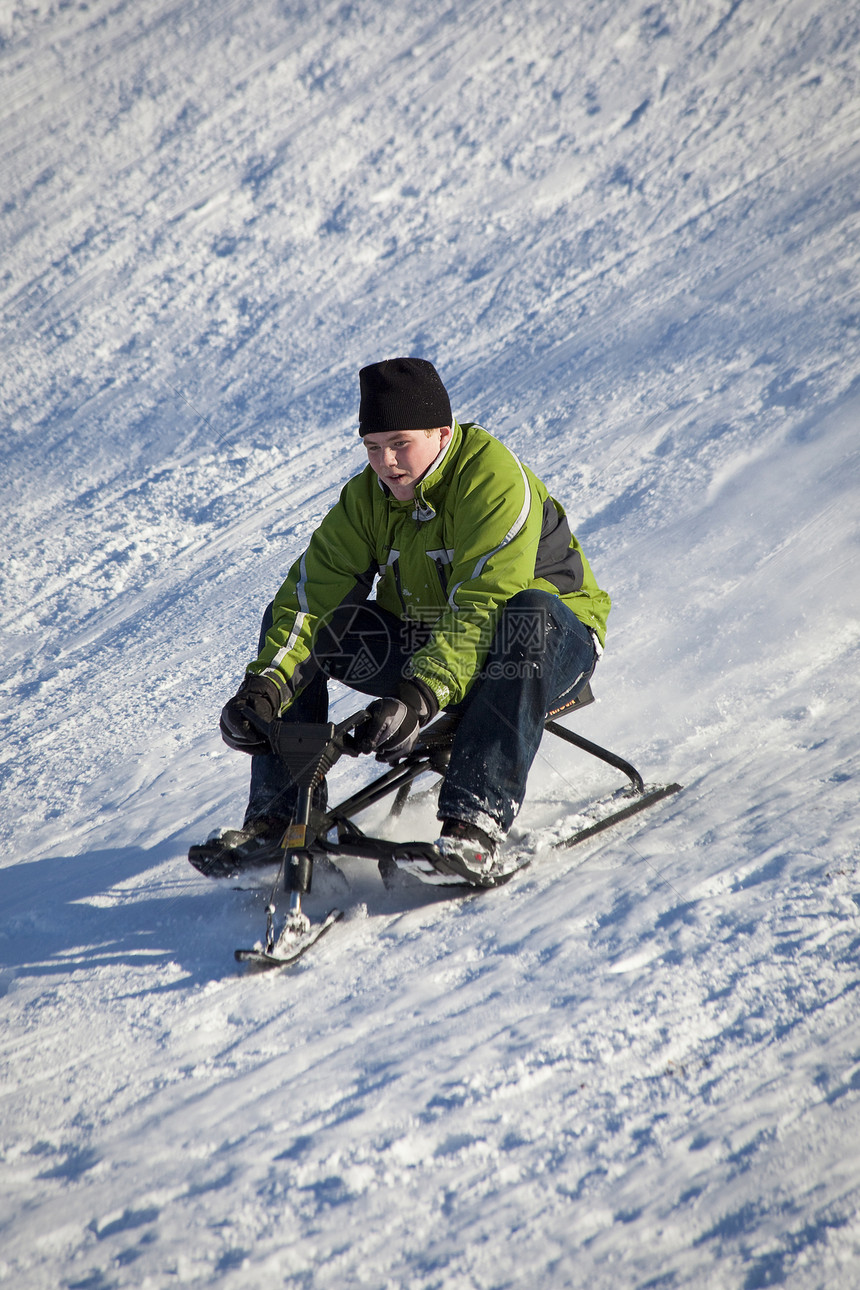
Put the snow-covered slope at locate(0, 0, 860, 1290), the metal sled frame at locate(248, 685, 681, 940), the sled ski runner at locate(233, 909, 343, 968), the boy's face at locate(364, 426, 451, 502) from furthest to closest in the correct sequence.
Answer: the boy's face at locate(364, 426, 451, 502)
the metal sled frame at locate(248, 685, 681, 940)
the sled ski runner at locate(233, 909, 343, 968)
the snow-covered slope at locate(0, 0, 860, 1290)

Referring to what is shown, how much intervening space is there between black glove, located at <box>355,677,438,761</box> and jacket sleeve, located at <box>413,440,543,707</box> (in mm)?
40

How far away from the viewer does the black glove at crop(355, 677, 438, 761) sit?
1.99 meters

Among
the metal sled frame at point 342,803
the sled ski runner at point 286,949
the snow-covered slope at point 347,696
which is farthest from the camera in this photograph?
the metal sled frame at point 342,803

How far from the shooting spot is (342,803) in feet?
7.31

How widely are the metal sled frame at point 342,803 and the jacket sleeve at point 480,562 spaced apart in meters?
0.24

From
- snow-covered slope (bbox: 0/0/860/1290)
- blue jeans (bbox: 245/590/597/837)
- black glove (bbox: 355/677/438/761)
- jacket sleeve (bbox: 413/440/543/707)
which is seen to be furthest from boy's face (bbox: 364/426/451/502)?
snow-covered slope (bbox: 0/0/860/1290)

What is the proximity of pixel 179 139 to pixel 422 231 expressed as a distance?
3.60m

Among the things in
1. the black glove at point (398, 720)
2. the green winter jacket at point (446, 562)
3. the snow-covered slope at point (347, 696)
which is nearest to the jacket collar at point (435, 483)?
the green winter jacket at point (446, 562)

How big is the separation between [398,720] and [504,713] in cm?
29

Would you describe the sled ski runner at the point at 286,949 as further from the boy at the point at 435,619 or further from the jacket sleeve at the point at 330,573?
the jacket sleeve at the point at 330,573

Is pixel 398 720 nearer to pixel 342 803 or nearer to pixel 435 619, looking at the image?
pixel 342 803

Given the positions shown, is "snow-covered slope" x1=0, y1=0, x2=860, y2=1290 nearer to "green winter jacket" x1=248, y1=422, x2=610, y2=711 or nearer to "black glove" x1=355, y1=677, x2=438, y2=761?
"black glove" x1=355, y1=677, x2=438, y2=761

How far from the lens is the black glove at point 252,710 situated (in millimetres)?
2195

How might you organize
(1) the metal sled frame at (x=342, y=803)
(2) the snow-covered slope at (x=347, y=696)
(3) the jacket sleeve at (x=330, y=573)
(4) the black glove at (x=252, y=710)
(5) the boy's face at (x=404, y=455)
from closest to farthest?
(2) the snow-covered slope at (x=347, y=696)
(1) the metal sled frame at (x=342, y=803)
(4) the black glove at (x=252, y=710)
(5) the boy's face at (x=404, y=455)
(3) the jacket sleeve at (x=330, y=573)
